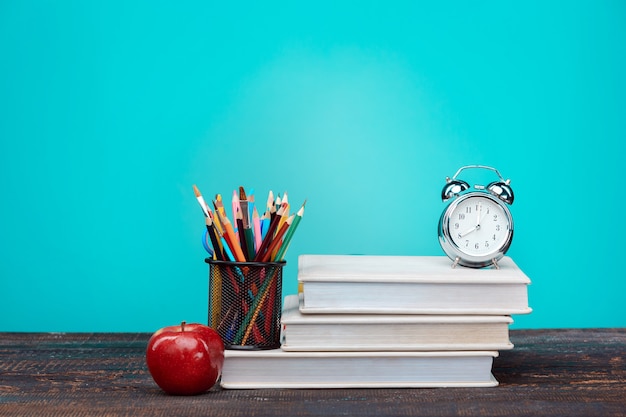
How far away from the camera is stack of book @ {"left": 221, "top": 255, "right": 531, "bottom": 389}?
3.79 ft

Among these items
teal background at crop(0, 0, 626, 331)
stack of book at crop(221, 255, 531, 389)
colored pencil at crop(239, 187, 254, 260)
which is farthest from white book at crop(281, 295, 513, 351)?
teal background at crop(0, 0, 626, 331)

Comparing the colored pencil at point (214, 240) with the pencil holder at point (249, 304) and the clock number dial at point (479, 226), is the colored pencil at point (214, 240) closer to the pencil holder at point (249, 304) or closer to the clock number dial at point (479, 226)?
the pencil holder at point (249, 304)

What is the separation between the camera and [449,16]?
2.35 meters

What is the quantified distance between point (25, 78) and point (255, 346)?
145 cm

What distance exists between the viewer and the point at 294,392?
111 centimetres

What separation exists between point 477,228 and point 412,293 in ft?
0.57

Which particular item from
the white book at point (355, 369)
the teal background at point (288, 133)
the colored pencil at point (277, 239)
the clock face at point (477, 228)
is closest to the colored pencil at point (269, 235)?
the colored pencil at point (277, 239)

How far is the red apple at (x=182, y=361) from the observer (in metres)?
1.07

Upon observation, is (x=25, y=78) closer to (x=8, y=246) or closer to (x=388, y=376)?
(x=8, y=246)

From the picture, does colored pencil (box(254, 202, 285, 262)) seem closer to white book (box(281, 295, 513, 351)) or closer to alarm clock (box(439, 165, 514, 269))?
white book (box(281, 295, 513, 351))

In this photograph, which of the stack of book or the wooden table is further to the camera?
the stack of book

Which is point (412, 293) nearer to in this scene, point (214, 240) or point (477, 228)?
point (477, 228)

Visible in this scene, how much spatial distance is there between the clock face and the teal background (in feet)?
3.48

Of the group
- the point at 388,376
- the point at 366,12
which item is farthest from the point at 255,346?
the point at 366,12
